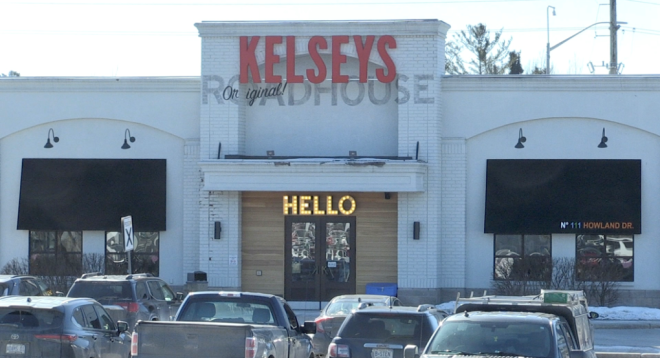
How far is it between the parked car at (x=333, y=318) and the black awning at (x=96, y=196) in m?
11.6

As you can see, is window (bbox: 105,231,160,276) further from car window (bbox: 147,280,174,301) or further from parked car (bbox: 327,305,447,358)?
parked car (bbox: 327,305,447,358)

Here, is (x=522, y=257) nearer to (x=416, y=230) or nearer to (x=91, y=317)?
(x=416, y=230)

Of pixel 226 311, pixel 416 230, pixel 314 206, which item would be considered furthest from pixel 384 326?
pixel 314 206

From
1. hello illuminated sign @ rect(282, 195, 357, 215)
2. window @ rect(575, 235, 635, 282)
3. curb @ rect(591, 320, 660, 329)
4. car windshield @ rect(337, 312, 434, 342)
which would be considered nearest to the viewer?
car windshield @ rect(337, 312, 434, 342)

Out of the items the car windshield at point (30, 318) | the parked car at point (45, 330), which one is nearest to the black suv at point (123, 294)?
the parked car at point (45, 330)

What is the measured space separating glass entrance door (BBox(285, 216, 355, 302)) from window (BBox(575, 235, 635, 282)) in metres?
6.94

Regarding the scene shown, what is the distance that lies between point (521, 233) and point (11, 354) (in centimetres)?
1837

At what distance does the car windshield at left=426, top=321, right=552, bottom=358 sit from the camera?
11.0m

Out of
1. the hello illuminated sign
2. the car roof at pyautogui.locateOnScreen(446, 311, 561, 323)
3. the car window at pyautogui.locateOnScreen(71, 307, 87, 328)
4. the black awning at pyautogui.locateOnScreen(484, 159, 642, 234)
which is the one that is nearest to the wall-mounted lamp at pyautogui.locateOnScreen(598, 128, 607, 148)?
the black awning at pyautogui.locateOnScreen(484, 159, 642, 234)

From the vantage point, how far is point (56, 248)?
30422mm

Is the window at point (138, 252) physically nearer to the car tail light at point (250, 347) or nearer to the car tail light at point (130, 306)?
the car tail light at point (130, 306)

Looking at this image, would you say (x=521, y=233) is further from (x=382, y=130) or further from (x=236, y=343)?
→ (x=236, y=343)

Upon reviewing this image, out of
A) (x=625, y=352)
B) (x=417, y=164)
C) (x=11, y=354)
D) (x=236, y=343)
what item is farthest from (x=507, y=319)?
(x=417, y=164)

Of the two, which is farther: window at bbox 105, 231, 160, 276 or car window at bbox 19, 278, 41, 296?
window at bbox 105, 231, 160, 276
